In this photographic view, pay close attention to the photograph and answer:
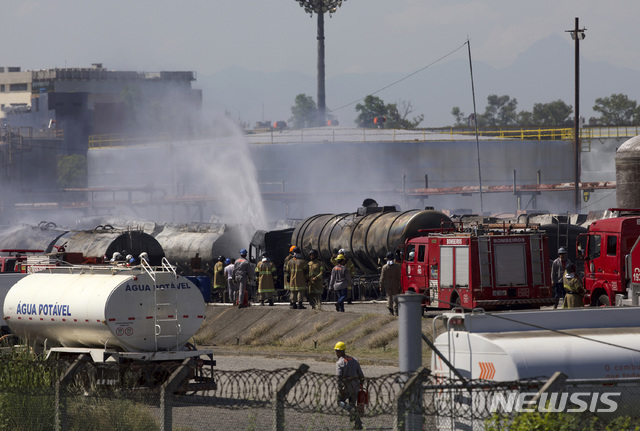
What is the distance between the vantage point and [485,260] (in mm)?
25141

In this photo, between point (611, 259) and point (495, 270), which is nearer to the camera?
point (495, 270)

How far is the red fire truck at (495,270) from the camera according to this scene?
25062mm

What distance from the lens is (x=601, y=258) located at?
85.0 ft

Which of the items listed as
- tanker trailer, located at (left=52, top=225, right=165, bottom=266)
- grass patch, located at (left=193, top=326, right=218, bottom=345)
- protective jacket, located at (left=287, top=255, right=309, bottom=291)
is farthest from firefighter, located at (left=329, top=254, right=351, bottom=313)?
tanker trailer, located at (left=52, top=225, right=165, bottom=266)

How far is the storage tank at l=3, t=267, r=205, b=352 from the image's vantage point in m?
17.6

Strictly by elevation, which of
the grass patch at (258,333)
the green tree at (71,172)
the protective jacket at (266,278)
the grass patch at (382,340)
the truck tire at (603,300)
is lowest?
the grass patch at (258,333)

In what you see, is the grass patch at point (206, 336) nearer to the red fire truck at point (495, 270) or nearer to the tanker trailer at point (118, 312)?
the red fire truck at point (495, 270)

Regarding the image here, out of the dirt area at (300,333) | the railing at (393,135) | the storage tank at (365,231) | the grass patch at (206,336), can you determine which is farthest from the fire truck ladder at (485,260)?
the railing at (393,135)

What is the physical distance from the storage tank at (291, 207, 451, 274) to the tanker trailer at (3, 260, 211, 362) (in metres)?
13.0

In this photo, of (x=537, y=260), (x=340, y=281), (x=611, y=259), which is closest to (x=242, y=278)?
(x=340, y=281)

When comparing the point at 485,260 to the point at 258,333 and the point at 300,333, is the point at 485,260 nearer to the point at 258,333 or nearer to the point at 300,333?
the point at 300,333

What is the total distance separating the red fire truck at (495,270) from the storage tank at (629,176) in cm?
1116

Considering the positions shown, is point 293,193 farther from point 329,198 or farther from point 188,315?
point 188,315

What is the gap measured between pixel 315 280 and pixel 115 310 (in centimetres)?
1215
